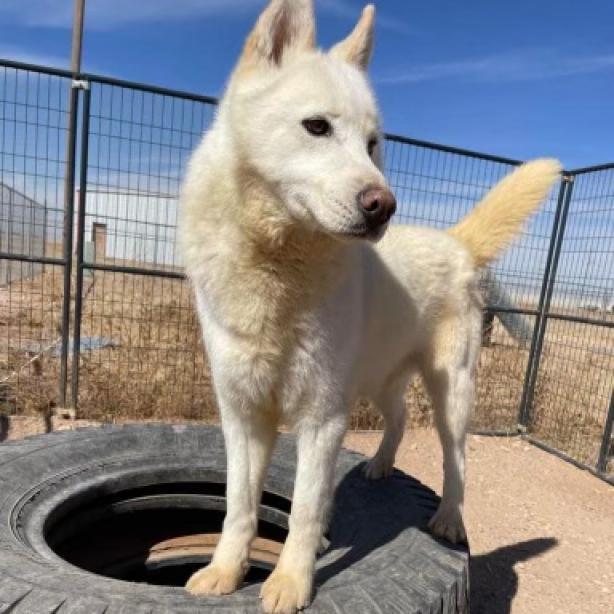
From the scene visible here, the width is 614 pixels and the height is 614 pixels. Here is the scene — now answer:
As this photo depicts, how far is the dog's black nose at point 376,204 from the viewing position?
65.7 inches

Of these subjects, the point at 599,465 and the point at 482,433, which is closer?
the point at 599,465

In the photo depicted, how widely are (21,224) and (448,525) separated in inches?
187

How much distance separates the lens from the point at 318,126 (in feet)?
6.12

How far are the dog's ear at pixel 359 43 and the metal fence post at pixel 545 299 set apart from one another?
4604mm

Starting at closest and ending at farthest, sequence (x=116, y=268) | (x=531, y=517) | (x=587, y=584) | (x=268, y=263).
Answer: (x=268, y=263) < (x=587, y=584) < (x=531, y=517) < (x=116, y=268)

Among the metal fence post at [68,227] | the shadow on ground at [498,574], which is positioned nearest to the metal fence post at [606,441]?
the shadow on ground at [498,574]

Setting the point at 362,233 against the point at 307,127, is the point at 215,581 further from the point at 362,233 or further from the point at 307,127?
the point at 307,127

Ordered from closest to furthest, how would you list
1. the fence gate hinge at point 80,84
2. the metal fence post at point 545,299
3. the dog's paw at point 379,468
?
the dog's paw at point 379,468, the fence gate hinge at point 80,84, the metal fence post at point 545,299

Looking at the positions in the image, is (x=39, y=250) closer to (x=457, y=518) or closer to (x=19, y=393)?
(x=19, y=393)

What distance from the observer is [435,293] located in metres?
2.79

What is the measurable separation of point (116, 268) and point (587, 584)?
414 centimetres

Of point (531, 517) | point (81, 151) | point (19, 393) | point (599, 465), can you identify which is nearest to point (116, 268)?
point (81, 151)

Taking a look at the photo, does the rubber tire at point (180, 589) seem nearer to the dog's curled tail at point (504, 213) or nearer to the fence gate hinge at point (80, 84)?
the dog's curled tail at point (504, 213)

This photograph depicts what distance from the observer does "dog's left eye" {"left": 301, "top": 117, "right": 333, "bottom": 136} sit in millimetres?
1859
